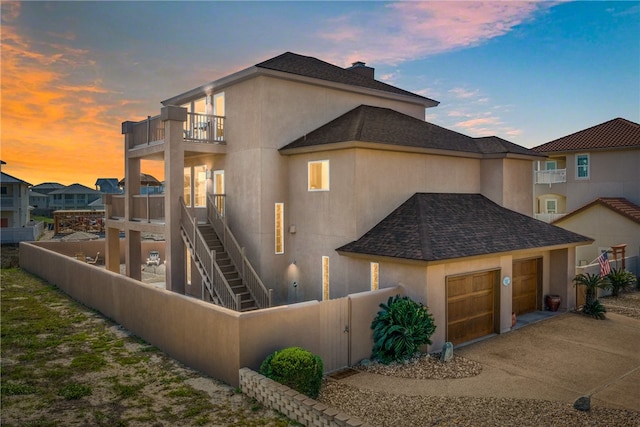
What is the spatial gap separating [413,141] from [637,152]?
19.2m

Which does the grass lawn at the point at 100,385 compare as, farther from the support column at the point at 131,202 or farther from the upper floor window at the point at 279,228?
the upper floor window at the point at 279,228

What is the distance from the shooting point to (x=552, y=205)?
32.0 meters

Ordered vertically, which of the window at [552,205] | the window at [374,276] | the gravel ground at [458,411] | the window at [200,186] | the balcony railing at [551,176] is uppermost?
the balcony railing at [551,176]

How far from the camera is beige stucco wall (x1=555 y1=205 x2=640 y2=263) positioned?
23750mm

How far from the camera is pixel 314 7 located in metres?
19.1

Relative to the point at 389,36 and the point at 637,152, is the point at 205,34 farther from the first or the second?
the point at 637,152

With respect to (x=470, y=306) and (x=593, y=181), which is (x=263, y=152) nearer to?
(x=470, y=306)

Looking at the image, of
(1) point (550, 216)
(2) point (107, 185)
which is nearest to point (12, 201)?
(1) point (550, 216)

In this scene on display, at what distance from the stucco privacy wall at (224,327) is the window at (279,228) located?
16.9ft

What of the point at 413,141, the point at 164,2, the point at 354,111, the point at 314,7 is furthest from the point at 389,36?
the point at 164,2

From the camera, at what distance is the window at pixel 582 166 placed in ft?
93.4

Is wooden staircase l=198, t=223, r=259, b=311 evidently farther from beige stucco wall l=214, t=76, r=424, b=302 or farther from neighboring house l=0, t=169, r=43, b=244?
neighboring house l=0, t=169, r=43, b=244

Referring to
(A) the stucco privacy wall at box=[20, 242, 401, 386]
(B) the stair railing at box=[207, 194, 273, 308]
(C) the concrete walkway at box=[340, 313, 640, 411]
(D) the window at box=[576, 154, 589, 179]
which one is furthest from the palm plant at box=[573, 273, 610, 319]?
(D) the window at box=[576, 154, 589, 179]

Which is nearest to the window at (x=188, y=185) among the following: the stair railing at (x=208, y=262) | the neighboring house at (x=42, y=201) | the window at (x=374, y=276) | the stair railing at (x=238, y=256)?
the stair railing at (x=238, y=256)
